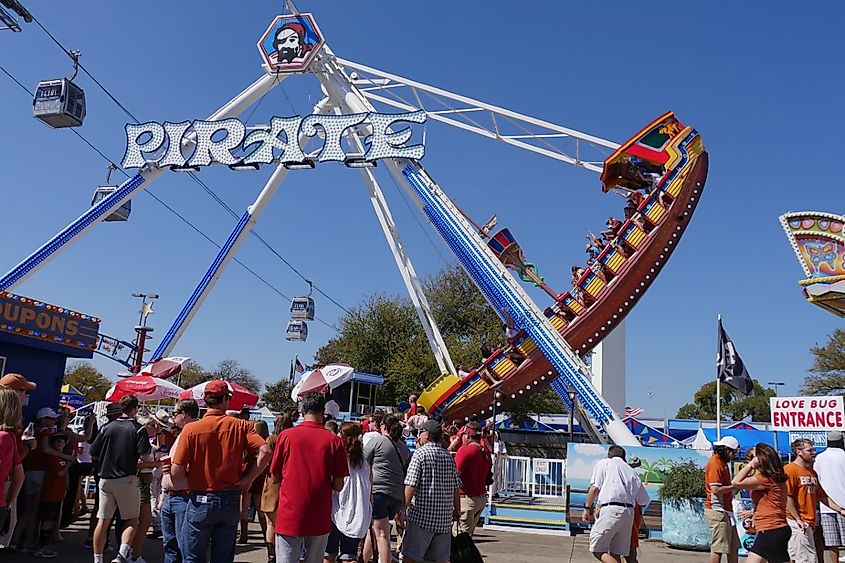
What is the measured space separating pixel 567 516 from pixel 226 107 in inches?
676

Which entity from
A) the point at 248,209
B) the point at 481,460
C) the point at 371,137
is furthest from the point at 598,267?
the point at 248,209

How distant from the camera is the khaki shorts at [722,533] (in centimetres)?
752

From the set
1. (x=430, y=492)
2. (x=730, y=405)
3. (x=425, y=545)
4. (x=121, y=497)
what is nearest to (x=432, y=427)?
(x=430, y=492)

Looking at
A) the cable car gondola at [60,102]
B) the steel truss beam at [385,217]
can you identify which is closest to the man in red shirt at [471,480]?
the steel truss beam at [385,217]

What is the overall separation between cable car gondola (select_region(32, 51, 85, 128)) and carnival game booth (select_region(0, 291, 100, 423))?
7947 mm

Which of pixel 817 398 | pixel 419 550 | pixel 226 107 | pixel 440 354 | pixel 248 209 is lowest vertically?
pixel 419 550

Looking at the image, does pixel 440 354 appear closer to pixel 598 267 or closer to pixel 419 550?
pixel 598 267

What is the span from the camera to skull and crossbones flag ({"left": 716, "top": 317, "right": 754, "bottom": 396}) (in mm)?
15430

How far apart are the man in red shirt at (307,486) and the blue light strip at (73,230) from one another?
710 inches

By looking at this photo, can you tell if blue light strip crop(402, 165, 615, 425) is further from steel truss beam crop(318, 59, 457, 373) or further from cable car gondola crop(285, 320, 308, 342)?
cable car gondola crop(285, 320, 308, 342)

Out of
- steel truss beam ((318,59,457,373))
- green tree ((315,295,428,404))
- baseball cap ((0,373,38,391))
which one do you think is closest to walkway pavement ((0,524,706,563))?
baseball cap ((0,373,38,391))

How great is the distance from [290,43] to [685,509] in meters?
18.2

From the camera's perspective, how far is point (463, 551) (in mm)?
6434

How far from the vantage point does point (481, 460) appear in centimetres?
852
